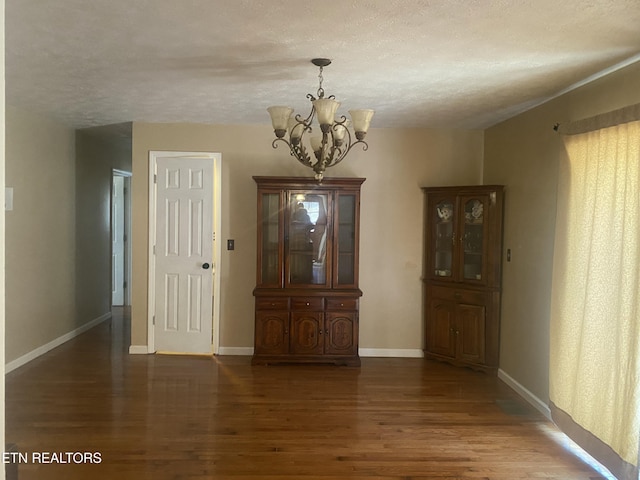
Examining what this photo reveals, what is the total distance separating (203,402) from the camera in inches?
149

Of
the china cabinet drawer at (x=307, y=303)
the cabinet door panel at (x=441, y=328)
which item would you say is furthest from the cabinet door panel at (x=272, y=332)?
the cabinet door panel at (x=441, y=328)

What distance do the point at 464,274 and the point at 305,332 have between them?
1648mm

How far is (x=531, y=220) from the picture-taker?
13.3 ft

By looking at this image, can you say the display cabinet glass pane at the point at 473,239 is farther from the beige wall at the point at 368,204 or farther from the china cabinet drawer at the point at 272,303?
the china cabinet drawer at the point at 272,303

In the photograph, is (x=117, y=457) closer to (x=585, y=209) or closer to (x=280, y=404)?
(x=280, y=404)

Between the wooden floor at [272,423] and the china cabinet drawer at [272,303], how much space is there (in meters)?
0.57

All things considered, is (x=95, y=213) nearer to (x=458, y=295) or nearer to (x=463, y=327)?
(x=458, y=295)

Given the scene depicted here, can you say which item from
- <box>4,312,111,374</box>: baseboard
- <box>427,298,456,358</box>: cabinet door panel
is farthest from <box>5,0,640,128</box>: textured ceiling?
<box>4,312,111,374</box>: baseboard

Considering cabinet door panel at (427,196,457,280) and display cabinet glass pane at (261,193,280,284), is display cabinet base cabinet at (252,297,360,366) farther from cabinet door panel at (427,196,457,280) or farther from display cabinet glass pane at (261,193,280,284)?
cabinet door panel at (427,196,457,280)

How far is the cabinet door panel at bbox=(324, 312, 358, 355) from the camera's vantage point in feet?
15.8

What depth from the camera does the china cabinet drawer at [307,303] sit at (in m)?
4.79

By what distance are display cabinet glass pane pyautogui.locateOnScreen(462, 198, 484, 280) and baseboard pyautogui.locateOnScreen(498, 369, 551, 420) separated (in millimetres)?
919

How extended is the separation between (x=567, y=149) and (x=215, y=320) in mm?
3594

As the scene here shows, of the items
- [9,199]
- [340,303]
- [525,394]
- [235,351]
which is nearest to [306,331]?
[340,303]
